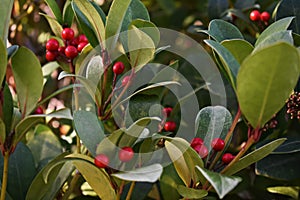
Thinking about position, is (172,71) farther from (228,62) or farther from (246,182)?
(246,182)

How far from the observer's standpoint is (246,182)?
1211mm

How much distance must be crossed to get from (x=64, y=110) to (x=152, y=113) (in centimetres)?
14

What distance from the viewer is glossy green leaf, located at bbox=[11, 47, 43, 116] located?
0.84 metres

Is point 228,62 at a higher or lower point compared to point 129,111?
higher

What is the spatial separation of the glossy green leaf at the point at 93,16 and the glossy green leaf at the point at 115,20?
0.02 m

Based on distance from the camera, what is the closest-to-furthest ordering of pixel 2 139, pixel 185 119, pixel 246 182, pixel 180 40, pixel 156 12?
pixel 2 139
pixel 185 119
pixel 246 182
pixel 180 40
pixel 156 12

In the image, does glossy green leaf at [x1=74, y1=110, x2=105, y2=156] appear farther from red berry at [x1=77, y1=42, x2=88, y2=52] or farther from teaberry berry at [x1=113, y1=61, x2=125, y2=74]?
red berry at [x1=77, y1=42, x2=88, y2=52]

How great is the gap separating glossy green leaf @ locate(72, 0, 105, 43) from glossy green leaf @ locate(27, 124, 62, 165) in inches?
11.9

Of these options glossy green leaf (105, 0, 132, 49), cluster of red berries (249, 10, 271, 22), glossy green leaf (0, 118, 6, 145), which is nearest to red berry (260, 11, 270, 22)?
cluster of red berries (249, 10, 271, 22)

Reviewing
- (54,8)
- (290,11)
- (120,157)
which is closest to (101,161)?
(120,157)

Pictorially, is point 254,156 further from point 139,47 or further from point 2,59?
point 2,59

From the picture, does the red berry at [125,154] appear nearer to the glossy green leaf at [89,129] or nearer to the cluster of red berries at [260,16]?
the glossy green leaf at [89,129]

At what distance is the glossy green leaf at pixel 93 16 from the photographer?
0.84 meters

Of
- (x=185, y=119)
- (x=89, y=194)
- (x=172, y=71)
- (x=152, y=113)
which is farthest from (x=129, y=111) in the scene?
(x=89, y=194)
